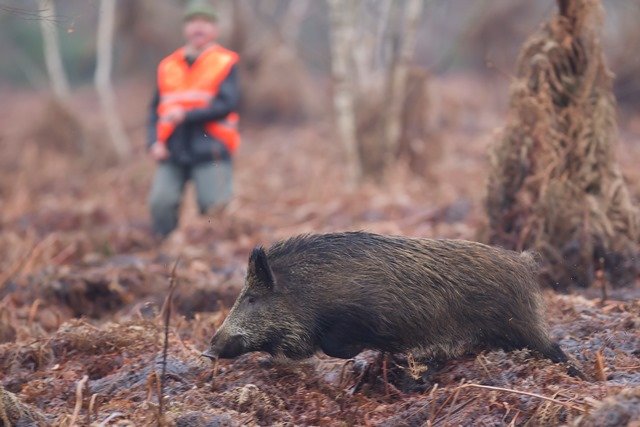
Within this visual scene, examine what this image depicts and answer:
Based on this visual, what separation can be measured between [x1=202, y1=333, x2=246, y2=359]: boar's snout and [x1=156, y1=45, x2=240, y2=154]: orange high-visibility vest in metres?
4.82

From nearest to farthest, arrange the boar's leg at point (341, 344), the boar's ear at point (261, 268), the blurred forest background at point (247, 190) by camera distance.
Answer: the boar's leg at point (341, 344) < the boar's ear at point (261, 268) < the blurred forest background at point (247, 190)

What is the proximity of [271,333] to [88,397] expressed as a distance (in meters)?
0.98

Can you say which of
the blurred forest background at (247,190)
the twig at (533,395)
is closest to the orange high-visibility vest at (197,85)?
the blurred forest background at (247,190)

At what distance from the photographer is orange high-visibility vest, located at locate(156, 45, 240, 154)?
9.12m

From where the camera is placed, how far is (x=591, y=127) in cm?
668

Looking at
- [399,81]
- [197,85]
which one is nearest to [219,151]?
[197,85]

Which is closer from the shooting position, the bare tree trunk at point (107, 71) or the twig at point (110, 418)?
the twig at point (110, 418)

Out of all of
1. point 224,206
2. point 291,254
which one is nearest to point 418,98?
point 224,206

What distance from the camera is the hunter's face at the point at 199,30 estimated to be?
362 inches

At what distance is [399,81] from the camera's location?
45.1 ft

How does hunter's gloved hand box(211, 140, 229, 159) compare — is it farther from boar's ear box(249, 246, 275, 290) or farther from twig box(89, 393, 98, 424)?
twig box(89, 393, 98, 424)

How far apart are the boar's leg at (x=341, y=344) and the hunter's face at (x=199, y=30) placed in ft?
18.2

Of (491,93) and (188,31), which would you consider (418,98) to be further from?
(491,93)

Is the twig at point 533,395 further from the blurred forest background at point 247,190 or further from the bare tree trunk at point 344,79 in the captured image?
the bare tree trunk at point 344,79
